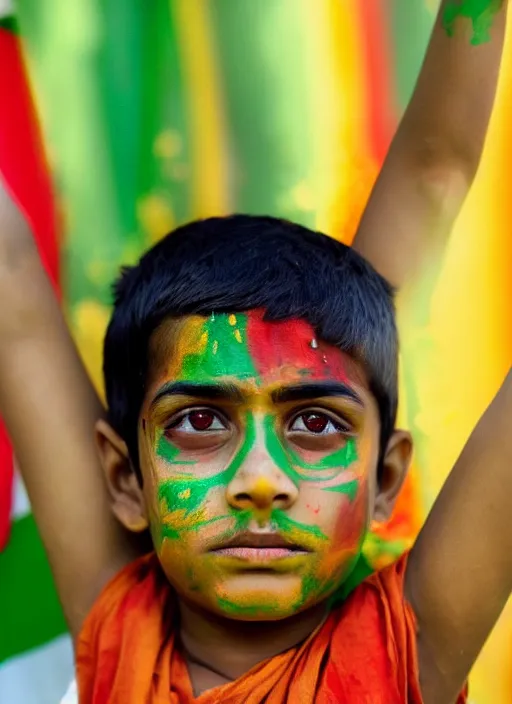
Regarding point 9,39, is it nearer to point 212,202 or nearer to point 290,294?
point 212,202

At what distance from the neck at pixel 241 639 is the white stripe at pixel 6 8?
92 cm

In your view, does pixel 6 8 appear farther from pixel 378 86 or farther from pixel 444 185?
pixel 444 185

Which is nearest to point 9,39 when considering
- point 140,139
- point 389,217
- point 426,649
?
point 140,139

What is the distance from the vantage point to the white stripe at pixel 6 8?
4.81 feet

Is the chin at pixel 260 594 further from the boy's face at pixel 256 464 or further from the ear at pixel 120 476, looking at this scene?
the ear at pixel 120 476

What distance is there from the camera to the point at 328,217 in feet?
4.87

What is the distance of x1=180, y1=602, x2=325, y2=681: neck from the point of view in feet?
3.64

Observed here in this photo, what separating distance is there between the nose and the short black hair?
0.54 ft

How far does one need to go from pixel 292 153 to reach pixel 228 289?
0.50 meters

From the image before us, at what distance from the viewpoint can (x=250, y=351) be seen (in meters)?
1.02

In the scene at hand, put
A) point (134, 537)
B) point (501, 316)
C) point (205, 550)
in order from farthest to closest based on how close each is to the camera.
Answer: point (501, 316) → point (134, 537) → point (205, 550)

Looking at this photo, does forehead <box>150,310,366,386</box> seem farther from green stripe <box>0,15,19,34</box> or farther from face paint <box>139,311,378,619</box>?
green stripe <box>0,15,19,34</box>

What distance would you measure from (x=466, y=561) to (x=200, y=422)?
322mm

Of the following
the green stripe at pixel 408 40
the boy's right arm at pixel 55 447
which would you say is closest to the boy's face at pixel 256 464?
the boy's right arm at pixel 55 447
